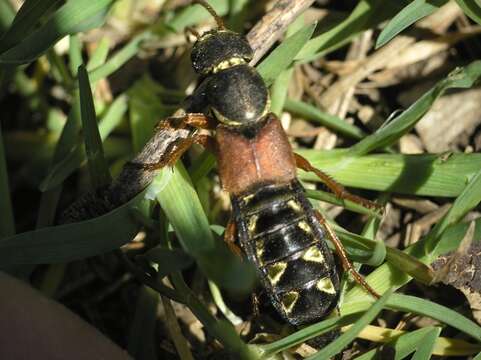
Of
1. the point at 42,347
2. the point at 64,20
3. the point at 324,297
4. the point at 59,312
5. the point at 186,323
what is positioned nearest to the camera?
the point at 42,347

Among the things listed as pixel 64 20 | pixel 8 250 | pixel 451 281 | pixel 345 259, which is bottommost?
pixel 451 281

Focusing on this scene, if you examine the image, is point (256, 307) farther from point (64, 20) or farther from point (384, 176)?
point (64, 20)

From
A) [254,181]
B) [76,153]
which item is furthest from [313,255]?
[76,153]

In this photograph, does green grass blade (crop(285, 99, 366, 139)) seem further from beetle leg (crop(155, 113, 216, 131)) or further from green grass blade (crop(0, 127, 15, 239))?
green grass blade (crop(0, 127, 15, 239))

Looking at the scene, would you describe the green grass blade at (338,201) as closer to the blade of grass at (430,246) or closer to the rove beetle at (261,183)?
the rove beetle at (261,183)

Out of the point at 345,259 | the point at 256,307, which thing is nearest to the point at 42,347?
the point at 256,307

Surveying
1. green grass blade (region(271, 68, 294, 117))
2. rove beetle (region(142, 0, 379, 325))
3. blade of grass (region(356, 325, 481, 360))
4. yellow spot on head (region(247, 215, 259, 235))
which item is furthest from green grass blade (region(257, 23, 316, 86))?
blade of grass (region(356, 325, 481, 360))
